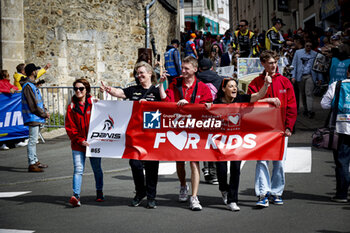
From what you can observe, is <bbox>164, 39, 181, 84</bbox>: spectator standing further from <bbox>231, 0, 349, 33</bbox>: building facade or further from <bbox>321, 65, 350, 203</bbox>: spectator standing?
<bbox>321, 65, 350, 203</bbox>: spectator standing

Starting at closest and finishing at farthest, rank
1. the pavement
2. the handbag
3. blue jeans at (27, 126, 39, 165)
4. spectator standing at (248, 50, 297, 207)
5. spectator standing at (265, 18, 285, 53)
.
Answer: the pavement < spectator standing at (248, 50, 297, 207) < the handbag < blue jeans at (27, 126, 39, 165) < spectator standing at (265, 18, 285, 53)

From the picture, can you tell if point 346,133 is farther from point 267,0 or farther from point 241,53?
point 267,0

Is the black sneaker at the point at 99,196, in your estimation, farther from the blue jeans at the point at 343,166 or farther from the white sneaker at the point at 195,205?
the blue jeans at the point at 343,166

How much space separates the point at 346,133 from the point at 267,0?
135 feet

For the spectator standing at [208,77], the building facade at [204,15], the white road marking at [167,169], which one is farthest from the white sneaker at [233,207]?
the building facade at [204,15]

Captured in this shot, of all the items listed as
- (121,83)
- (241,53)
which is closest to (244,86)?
(241,53)

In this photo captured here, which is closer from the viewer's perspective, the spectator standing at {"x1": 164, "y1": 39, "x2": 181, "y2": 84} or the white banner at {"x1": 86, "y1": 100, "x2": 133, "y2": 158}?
the white banner at {"x1": 86, "y1": 100, "x2": 133, "y2": 158}

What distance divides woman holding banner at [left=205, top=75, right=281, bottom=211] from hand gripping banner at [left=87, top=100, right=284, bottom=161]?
0.08 meters

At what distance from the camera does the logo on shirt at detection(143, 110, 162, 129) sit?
748cm

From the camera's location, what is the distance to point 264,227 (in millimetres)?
6066

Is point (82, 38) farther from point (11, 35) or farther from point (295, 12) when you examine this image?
point (295, 12)

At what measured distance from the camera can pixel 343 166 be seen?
7363 mm

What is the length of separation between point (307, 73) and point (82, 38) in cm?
802

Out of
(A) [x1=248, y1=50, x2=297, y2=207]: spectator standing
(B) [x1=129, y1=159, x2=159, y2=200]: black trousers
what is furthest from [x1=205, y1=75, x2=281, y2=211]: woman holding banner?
(B) [x1=129, y1=159, x2=159, y2=200]: black trousers
